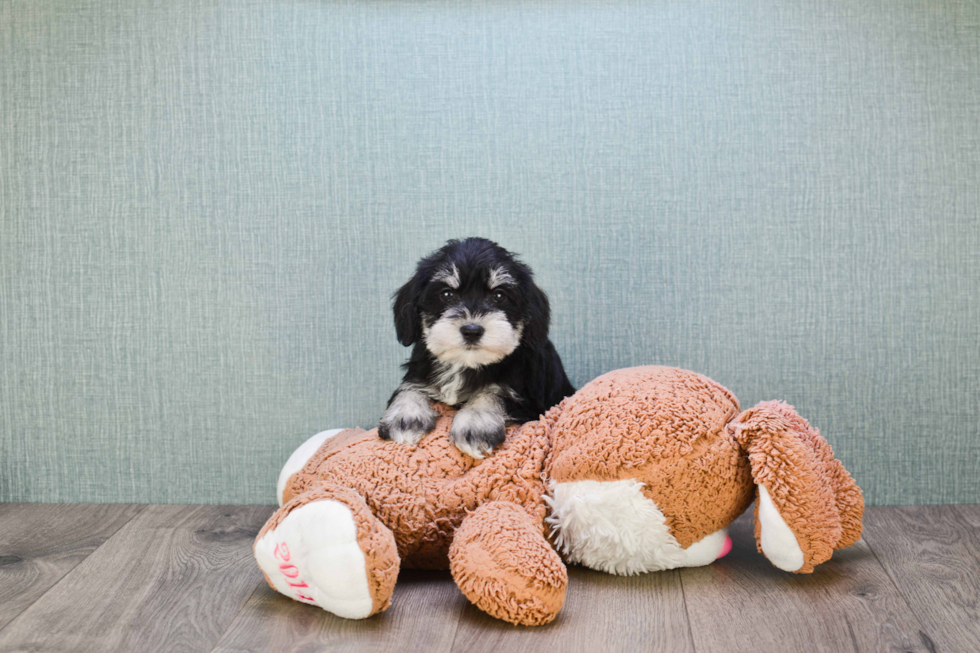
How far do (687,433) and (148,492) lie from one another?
1.79 metres

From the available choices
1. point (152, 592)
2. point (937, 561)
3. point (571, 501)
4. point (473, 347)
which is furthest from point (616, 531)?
point (152, 592)

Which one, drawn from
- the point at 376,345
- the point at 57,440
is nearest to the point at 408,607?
the point at 376,345

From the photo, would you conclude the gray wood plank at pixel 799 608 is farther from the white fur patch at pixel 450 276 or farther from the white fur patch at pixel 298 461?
the white fur patch at pixel 298 461

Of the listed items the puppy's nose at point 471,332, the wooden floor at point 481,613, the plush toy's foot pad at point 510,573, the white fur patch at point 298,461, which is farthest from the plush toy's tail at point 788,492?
the white fur patch at point 298,461

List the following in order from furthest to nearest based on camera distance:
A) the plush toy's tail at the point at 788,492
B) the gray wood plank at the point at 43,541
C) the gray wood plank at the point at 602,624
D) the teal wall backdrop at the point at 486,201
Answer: the teal wall backdrop at the point at 486,201 → the gray wood plank at the point at 43,541 → the plush toy's tail at the point at 788,492 → the gray wood plank at the point at 602,624

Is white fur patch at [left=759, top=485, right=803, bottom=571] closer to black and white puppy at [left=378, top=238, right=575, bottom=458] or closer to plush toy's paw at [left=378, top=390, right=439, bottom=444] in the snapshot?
black and white puppy at [left=378, top=238, right=575, bottom=458]

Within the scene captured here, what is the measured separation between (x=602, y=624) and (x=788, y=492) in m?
0.50

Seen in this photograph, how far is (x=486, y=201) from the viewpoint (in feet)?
8.27

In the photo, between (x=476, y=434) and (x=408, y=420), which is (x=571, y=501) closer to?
(x=476, y=434)

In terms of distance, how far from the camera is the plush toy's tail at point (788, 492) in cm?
171

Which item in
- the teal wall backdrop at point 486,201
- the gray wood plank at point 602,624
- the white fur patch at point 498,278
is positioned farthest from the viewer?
the teal wall backdrop at point 486,201

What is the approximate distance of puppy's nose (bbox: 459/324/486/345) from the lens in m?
1.86

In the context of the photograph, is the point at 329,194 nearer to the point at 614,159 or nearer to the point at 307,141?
the point at 307,141

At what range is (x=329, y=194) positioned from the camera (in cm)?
252
